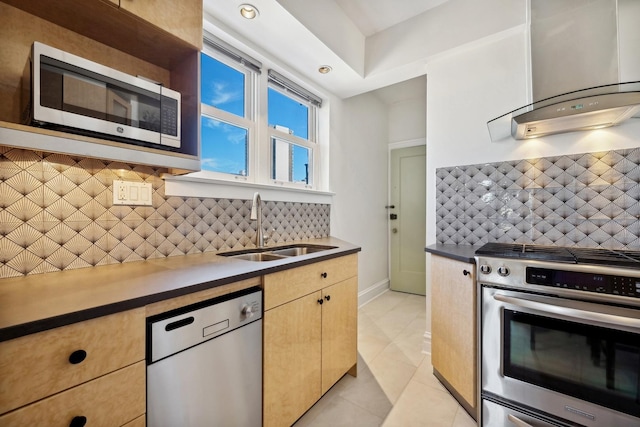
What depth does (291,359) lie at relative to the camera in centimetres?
140

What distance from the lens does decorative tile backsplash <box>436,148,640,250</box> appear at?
1705 millimetres

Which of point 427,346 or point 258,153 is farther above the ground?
point 258,153

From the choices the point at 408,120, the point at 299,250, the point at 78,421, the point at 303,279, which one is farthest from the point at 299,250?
the point at 408,120

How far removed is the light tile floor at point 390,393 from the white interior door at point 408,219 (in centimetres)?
125

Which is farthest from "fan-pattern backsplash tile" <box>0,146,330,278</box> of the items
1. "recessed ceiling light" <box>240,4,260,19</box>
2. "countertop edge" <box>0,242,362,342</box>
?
"recessed ceiling light" <box>240,4,260,19</box>

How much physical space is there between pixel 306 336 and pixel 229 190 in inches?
41.8

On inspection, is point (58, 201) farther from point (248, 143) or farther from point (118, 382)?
point (248, 143)

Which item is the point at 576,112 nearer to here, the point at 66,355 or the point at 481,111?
the point at 481,111

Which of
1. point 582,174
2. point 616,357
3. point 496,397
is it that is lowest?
point 496,397

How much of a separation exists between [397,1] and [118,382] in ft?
9.68

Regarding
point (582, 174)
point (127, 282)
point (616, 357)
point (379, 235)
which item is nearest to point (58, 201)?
point (127, 282)

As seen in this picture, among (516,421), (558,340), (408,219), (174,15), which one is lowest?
(516,421)

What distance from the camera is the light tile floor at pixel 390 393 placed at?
155 cm

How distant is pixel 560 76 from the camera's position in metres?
1.60
